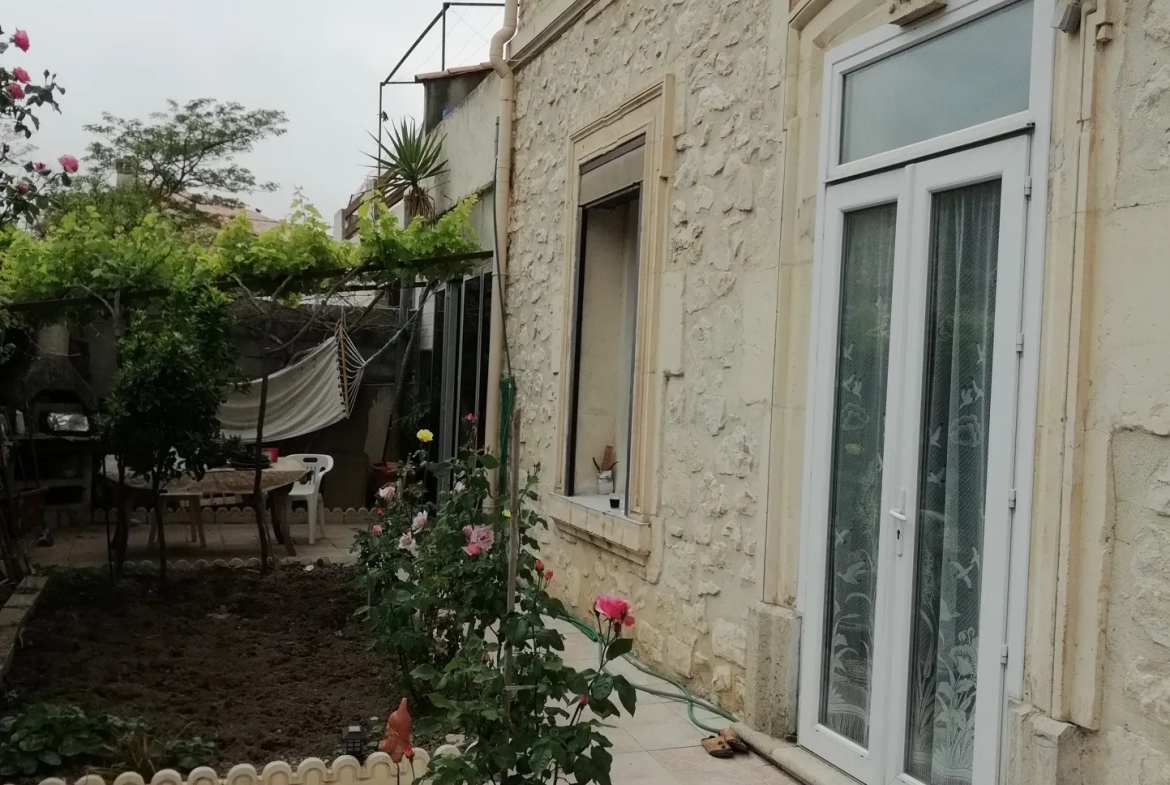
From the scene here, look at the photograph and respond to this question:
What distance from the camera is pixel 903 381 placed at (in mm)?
3459

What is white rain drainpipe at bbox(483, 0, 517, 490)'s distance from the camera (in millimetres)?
7605

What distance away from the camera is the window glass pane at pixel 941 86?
3.08 meters

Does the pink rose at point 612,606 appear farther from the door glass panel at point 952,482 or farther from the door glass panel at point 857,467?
the door glass panel at point 857,467

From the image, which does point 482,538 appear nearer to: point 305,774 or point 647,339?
point 305,774

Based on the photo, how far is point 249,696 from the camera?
182 inches

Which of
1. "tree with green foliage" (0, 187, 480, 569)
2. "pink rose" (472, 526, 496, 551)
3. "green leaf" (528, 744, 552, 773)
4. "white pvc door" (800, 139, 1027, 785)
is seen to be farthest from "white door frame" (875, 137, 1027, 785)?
"tree with green foliage" (0, 187, 480, 569)

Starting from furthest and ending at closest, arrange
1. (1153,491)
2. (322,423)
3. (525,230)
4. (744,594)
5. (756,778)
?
(322,423) → (525,230) → (744,594) → (756,778) → (1153,491)

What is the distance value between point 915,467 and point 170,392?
187 inches

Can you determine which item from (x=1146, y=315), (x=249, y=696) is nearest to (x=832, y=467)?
(x=1146, y=315)

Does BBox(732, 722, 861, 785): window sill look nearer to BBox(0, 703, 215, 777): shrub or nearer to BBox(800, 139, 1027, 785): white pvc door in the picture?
BBox(800, 139, 1027, 785): white pvc door

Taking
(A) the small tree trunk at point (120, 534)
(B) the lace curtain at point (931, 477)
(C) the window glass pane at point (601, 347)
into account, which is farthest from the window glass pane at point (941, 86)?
(A) the small tree trunk at point (120, 534)

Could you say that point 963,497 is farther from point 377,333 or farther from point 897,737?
point 377,333

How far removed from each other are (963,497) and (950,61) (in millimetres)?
1357

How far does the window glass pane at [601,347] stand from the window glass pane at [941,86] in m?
2.63
